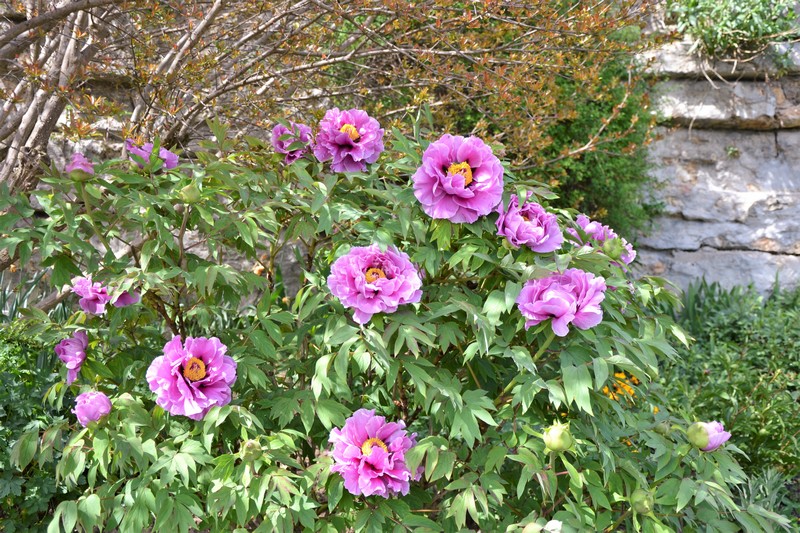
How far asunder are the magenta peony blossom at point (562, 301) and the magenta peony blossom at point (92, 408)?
1042 mm

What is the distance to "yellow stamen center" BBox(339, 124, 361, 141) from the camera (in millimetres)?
2018

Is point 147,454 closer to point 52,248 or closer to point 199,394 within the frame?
point 199,394

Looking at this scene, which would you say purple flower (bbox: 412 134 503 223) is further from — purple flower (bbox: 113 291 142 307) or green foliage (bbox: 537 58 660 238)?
green foliage (bbox: 537 58 660 238)

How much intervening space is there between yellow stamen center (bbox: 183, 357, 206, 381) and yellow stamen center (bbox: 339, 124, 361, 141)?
0.73 metres

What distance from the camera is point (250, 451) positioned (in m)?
1.62

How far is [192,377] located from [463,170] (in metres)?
0.81

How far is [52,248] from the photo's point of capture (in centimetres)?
174

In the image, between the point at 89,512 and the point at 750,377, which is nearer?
the point at 89,512

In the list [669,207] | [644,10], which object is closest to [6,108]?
[644,10]

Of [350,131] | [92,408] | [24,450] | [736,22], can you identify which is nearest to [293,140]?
[350,131]

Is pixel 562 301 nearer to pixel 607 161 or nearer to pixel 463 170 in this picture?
pixel 463 170

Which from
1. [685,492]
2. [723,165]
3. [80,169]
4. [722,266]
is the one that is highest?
[80,169]

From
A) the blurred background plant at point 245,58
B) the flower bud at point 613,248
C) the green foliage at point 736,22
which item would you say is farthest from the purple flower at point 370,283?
the green foliage at point 736,22

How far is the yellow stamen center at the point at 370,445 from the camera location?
1.72m
